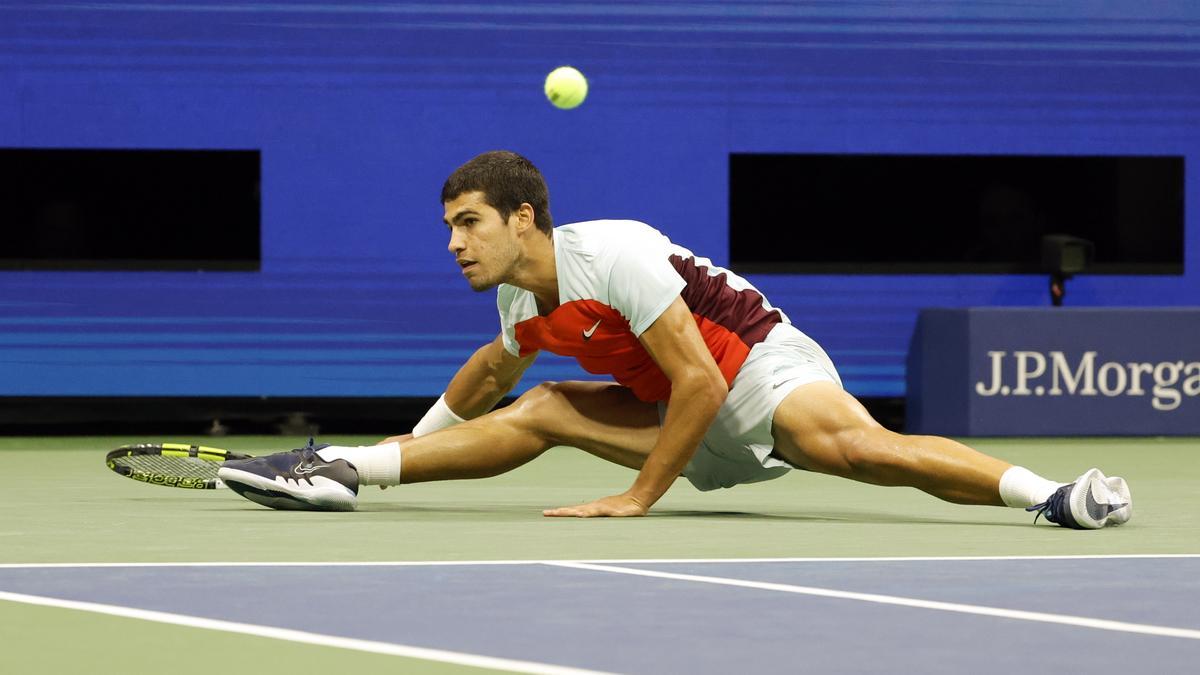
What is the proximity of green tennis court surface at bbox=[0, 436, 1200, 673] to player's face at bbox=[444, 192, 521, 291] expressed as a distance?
0.81 metres

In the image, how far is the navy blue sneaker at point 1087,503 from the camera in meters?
6.31

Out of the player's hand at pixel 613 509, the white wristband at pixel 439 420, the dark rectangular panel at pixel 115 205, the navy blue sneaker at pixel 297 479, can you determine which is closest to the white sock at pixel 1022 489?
the player's hand at pixel 613 509

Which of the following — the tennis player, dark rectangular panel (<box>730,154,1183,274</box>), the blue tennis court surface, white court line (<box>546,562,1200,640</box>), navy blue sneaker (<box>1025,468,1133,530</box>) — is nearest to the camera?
the blue tennis court surface

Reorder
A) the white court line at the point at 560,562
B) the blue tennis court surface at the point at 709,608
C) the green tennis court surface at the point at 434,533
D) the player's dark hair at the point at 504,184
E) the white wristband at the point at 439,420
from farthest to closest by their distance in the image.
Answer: the white wristband at the point at 439,420 → the player's dark hair at the point at 504,184 → the white court line at the point at 560,562 → the green tennis court surface at the point at 434,533 → the blue tennis court surface at the point at 709,608

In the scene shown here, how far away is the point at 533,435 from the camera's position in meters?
6.79

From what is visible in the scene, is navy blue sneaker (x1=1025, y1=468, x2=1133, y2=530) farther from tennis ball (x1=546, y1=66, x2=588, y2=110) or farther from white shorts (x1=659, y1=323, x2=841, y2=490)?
tennis ball (x1=546, y1=66, x2=588, y2=110)

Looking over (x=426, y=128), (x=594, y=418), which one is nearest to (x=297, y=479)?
(x=594, y=418)

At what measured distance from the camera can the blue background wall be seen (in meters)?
12.7

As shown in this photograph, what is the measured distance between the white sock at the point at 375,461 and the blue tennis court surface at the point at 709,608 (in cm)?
136

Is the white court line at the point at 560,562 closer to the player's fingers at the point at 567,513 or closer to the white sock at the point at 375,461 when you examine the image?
the player's fingers at the point at 567,513

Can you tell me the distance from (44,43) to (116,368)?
6.64ft

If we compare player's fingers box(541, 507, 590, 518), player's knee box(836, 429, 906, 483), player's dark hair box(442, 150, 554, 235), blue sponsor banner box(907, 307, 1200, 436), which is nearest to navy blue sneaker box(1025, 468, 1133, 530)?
player's knee box(836, 429, 906, 483)

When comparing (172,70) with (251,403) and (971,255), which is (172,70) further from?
(971,255)

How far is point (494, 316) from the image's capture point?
1292cm
